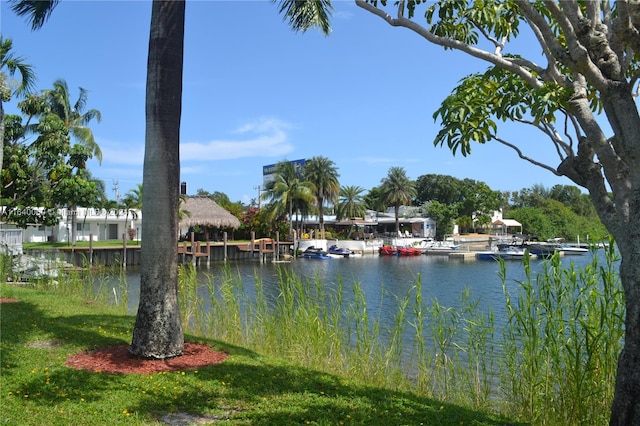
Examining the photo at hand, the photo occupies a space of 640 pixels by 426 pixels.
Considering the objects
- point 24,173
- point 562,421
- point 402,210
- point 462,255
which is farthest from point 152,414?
point 402,210

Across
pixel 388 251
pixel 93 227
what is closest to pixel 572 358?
pixel 388 251

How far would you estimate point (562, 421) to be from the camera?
19.3 feet

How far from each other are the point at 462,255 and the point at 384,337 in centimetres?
4386

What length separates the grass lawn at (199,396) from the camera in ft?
16.4

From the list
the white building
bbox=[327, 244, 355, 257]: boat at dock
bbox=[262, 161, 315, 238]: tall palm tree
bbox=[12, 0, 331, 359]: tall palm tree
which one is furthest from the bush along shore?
bbox=[262, 161, 315, 238]: tall palm tree

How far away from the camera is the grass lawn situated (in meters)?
4.99

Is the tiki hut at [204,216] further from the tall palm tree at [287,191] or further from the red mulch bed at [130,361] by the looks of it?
the red mulch bed at [130,361]

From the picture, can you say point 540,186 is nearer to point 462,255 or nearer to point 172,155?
point 462,255

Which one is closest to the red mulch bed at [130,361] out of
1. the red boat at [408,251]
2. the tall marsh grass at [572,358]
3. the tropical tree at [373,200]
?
the tall marsh grass at [572,358]

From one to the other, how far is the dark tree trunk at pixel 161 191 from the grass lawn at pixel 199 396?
0.82 m

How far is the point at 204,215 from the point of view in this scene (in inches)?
1997

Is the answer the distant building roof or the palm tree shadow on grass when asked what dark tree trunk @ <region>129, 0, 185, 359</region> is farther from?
the distant building roof

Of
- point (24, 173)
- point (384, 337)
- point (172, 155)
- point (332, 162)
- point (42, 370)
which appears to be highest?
point (332, 162)

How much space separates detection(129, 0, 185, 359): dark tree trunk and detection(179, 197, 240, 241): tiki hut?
42.2 metres
